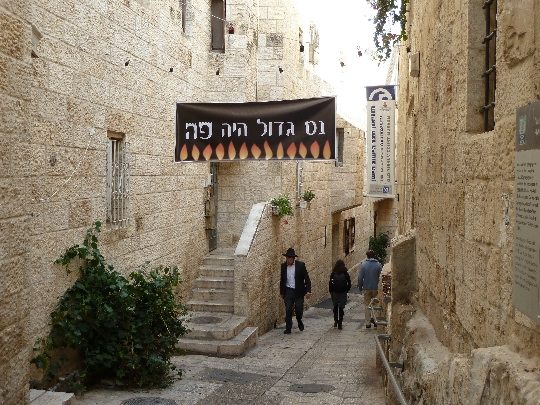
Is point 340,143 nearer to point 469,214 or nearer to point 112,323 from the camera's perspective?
point 112,323

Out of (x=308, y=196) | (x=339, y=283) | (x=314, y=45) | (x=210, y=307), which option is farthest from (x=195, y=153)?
(x=314, y=45)

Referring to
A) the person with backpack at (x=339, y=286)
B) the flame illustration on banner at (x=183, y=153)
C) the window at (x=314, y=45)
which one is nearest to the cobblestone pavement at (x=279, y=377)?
the person with backpack at (x=339, y=286)

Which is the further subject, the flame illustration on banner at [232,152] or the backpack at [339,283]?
the backpack at [339,283]

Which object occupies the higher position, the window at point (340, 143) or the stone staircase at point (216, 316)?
the window at point (340, 143)

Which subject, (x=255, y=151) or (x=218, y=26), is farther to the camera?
(x=218, y=26)

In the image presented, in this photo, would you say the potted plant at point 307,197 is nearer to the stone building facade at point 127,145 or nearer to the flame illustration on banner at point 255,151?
the stone building facade at point 127,145

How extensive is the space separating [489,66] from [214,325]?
7184 mm

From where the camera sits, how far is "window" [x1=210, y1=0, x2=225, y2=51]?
1316cm

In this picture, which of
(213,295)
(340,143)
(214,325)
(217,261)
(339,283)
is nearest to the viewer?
(214,325)

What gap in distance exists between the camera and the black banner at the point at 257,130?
895 centimetres

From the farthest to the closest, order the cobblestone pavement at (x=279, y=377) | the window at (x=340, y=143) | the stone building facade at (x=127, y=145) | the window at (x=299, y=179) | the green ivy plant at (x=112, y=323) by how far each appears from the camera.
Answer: the window at (x=340, y=143), the window at (x=299, y=179), the cobblestone pavement at (x=279, y=377), the green ivy plant at (x=112, y=323), the stone building facade at (x=127, y=145)

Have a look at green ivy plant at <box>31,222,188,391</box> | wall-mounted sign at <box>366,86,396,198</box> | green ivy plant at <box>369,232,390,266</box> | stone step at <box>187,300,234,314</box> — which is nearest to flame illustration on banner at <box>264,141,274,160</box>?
green ivy plant at <box>31,222,188,391</box>

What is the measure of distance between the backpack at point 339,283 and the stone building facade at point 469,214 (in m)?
6.34

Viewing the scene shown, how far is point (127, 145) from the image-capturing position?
→ 8836 millimetres
